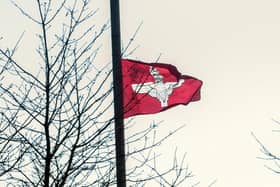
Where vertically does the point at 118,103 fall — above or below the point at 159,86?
below

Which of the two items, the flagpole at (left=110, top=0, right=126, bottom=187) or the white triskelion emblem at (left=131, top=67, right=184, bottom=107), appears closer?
the flagpole at (left=110, top=0, right=126, bottom=187)

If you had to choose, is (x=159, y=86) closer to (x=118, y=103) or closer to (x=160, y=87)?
(x=160, y=87)

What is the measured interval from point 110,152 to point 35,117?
1.09 m

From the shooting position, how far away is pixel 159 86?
833 centimetres

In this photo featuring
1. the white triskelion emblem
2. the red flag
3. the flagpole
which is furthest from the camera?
the white triskelion emblem

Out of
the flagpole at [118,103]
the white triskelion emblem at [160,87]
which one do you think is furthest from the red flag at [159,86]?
the flagpole at [118,103]

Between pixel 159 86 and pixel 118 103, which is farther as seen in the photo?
pixel 159 86

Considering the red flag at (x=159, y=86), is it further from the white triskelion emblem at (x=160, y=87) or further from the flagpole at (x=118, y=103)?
the flagpole at (x=118, y=103)

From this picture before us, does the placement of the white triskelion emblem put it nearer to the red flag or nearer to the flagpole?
the red flag

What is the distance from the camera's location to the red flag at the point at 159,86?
7.45 m

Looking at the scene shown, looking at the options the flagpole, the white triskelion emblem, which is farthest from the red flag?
the flagpole

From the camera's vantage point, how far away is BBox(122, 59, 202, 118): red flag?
7.45 meters

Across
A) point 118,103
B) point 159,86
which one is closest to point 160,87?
point 159,86

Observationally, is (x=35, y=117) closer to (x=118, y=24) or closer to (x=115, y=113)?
(x=115, y=113)
